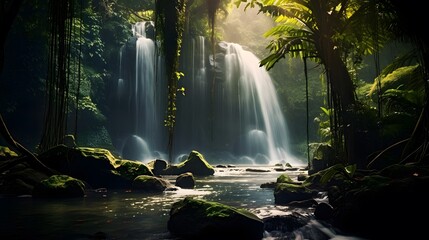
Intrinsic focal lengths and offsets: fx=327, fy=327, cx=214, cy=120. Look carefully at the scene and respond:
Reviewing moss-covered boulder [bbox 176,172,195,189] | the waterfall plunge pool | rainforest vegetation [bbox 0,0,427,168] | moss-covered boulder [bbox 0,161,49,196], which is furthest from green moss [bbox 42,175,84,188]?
moss-covered boulder [bbox 176,172,195,189]

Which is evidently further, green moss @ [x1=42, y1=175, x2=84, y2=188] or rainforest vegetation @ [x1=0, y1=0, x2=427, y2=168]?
green moss @ [x1=42, y1=175, x2=84, y2=188]

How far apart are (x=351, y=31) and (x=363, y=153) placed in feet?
11.6

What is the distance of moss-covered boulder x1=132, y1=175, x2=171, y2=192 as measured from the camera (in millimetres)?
12867

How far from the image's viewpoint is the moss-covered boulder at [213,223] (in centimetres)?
575

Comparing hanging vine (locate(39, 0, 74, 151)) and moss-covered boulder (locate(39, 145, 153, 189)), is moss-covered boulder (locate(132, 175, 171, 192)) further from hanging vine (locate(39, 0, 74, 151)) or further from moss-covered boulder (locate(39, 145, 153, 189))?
hanging vine (locate(39, 0, 74, 151))

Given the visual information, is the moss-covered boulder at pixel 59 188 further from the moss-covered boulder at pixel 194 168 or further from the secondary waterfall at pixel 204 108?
the secondary waterfall at pixel 204 108

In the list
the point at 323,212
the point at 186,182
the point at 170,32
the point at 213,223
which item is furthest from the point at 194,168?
the point at 170,32

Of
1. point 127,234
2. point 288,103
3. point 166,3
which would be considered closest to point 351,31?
point 166,3

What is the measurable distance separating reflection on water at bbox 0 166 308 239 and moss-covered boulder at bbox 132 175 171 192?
2.72 feet

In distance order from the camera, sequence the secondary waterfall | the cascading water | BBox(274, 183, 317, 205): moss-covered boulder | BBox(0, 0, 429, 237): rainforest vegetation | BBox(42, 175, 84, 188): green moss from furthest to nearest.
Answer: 1. the secondary waterfall
2. the cascading water
3. BBox(42, 175, 84, 188): green moss
4. BBox(274, 183, 317, 205): moss-covered boulder
5. BBox(0, 0, 429, 237): rainforest vegetation

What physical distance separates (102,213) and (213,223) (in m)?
3.65

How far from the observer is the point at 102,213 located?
8133mm

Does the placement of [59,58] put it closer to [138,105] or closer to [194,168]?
[194,168]

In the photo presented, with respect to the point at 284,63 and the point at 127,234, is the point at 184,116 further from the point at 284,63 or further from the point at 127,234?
the point at 127,234
